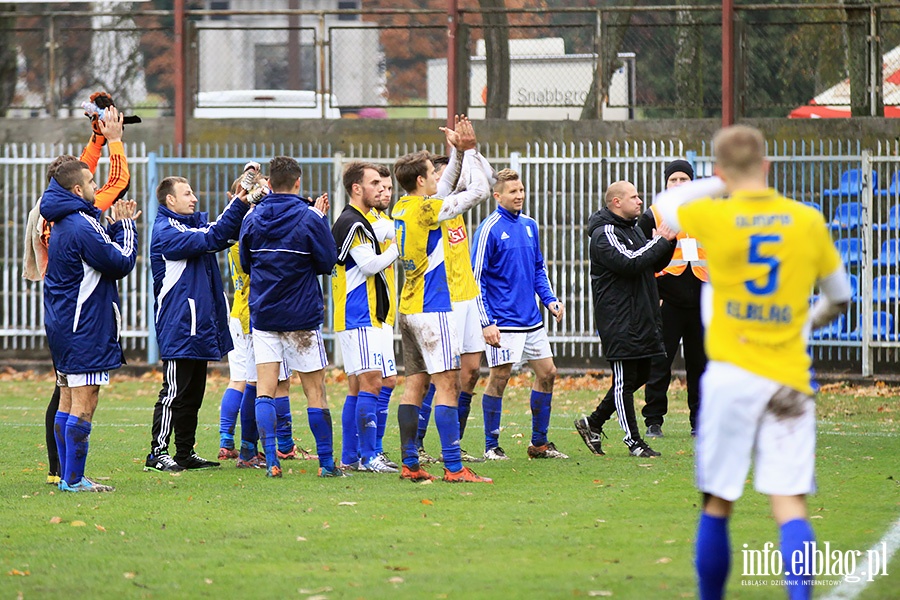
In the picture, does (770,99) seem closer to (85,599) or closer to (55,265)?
(55,265)

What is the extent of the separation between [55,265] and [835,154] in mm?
10952

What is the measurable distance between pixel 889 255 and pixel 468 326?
8259 mm

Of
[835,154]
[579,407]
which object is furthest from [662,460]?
[835,154]

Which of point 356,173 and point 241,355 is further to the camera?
point 241,355

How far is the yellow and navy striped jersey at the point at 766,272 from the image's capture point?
4695mm

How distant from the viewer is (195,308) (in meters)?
9.05

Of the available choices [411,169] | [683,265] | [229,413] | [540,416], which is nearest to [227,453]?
[229,413]

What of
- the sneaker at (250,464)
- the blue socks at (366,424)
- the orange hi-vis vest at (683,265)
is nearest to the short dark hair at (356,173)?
the blue socks at (366,424)

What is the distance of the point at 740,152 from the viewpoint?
4.73 meters

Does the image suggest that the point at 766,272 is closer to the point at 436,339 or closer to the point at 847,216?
the point at 436,339

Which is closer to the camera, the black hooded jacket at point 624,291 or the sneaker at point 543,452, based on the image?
the black hooded jacket at point 624,291

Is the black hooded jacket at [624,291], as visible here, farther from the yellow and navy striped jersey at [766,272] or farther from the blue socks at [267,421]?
the yellow and navy striped jersey at [766,272]

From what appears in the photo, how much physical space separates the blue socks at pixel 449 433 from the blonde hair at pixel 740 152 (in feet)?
12.4

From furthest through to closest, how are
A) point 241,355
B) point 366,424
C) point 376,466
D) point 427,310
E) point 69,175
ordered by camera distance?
point 241,355, point 376,466, point 366,424, point 427,310, point 69,175
